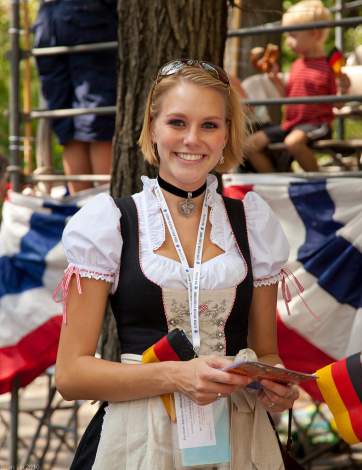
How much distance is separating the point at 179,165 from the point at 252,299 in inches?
17.1

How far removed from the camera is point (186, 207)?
277 cm

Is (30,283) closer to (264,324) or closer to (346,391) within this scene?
(264,324)

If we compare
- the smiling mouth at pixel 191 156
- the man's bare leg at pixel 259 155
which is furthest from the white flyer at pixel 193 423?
the man's bare leg at pixel 259 155


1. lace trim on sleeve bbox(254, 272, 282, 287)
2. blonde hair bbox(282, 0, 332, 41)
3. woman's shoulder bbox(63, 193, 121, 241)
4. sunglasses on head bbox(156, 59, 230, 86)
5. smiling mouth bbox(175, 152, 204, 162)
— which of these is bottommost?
lace trim on sleeve bbox(254, 272, 282, 287)

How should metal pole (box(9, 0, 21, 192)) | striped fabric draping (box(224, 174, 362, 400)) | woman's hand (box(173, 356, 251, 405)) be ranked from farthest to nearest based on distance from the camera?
metal pole (box(9, 0, 21, 192)) < striped fabric draping (box(224, 174, 362, 400)) < woman's hand (box(173, 356, 251, 405))

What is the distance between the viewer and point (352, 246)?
14.1ft

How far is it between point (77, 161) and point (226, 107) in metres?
3.03

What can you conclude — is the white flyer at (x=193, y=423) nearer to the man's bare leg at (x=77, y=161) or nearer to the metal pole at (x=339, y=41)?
the man's bare leg at (x=77, y=161)

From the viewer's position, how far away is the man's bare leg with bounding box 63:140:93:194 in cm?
572

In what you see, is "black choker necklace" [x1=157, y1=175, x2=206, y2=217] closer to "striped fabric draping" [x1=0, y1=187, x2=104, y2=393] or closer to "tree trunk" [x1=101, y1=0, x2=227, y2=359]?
"tree trunk" [x1=101, y1=0, x2=227, y2=359]

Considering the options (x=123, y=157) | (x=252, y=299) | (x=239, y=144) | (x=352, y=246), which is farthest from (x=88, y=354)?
(x=352, y=246)

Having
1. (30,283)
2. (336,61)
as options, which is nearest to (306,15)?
(336,61)

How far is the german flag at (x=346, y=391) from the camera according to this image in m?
2.61

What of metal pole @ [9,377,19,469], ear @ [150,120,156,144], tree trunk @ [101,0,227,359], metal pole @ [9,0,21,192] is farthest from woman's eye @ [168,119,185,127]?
metal pole @ [9,0,21,192]
